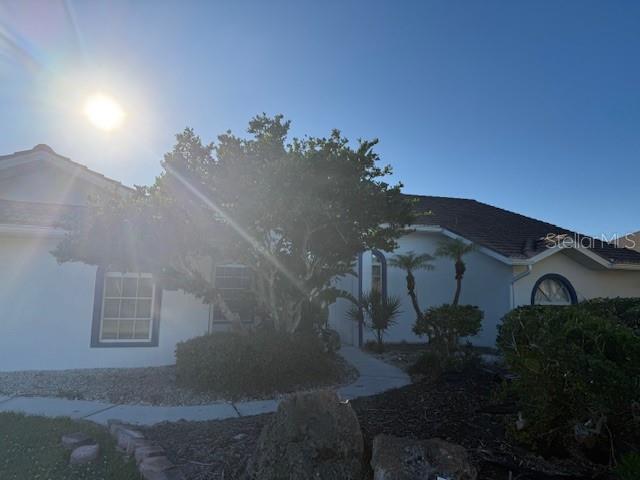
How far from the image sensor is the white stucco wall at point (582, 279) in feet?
40.4

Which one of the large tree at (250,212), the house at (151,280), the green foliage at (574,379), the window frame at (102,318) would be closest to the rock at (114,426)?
the large tree at (250,212)

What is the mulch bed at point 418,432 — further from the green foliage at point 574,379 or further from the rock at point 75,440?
the rock at point 75,440

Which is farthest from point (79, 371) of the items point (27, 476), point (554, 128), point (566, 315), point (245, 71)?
point (554, 128)

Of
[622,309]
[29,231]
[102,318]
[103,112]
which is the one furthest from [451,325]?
[29,231]

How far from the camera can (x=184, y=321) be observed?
9.45 meters

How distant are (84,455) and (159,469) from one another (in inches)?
38.2

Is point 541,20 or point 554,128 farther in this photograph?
point 554,128

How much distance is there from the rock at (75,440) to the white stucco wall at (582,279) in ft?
37.8

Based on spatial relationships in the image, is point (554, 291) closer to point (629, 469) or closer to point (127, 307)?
point (629, 469)

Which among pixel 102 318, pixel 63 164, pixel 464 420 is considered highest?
pixel 63 164

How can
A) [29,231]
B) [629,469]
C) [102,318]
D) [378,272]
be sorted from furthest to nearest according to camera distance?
[378,272], [102,318], [29,231], [629,469]

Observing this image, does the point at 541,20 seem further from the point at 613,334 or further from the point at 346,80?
the point at 613,334

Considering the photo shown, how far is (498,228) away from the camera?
50.6 feet

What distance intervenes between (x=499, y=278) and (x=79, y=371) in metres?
11.7
